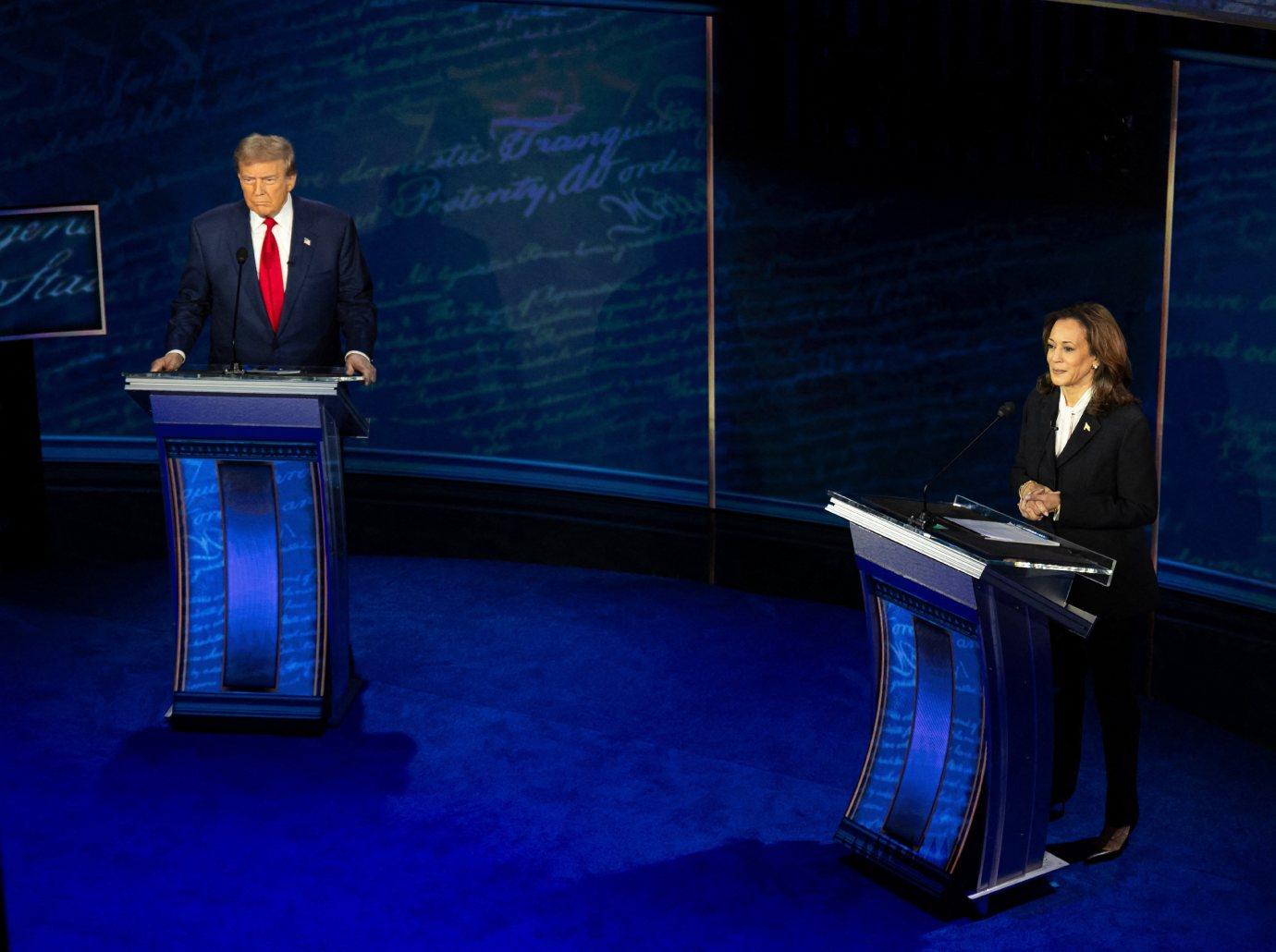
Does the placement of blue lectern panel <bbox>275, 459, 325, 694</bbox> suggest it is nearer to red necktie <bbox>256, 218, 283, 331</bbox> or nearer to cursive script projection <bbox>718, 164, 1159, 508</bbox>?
red necktie <bbox>256, 218, 283, 331</bbox>

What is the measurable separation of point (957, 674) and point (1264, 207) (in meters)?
1.91

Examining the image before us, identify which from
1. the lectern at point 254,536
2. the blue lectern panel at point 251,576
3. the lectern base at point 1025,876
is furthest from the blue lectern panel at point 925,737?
the blue lectern panel at point 251,576

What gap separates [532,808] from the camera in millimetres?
3656

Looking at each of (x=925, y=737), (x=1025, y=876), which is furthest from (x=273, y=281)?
(x=1025, y=876)

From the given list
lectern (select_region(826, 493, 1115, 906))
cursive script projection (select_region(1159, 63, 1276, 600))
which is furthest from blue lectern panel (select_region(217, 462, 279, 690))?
cursive script projection (select_region(1159, 63, 1276, 600))

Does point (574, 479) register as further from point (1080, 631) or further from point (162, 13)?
point (1080, 631)

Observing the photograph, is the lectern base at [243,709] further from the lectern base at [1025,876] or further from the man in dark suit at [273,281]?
the lectern base at [1025,876]

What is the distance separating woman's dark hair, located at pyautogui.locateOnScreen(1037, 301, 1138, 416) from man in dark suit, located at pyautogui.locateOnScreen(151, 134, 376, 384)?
2.00 metres

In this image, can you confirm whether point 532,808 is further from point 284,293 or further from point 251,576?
point 284,293

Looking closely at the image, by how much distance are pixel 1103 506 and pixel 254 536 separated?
2256mm

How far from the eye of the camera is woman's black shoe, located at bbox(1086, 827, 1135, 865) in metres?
3.33

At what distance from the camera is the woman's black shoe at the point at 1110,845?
3328mm

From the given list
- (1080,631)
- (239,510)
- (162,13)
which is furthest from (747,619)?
(162,13)

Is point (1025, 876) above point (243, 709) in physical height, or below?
below
